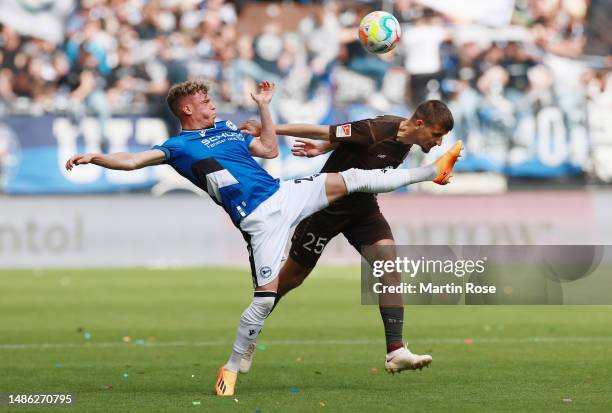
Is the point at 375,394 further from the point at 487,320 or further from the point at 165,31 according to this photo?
the point at 165,31

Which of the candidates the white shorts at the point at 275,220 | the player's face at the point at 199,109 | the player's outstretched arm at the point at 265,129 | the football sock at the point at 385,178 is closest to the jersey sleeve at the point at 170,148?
the player's face at the point at 199,109

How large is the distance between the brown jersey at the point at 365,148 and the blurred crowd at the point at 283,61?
14266mm

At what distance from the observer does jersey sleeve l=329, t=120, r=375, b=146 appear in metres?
9.25

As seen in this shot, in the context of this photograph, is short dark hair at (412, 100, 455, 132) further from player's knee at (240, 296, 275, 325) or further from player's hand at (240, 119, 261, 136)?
player's knee at (240, 296, 275, 325)

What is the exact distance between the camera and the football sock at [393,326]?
8.98 m

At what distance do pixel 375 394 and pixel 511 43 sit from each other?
18.3m

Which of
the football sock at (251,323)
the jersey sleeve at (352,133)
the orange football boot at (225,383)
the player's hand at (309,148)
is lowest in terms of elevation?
Result: the orange football boot at (225,383)

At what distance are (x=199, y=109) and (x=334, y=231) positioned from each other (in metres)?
1.72

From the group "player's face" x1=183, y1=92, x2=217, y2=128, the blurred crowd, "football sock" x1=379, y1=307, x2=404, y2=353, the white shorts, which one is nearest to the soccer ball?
the white shorts

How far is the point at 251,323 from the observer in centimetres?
841

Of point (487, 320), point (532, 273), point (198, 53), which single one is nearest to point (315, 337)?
point (487, 320)

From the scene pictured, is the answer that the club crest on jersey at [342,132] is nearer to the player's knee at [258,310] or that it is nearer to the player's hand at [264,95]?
the player's hand at [264,95]

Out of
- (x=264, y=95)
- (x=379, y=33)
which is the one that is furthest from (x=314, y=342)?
(x=264, y=95)

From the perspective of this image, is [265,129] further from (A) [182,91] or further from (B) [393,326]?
(B) [393,326]
